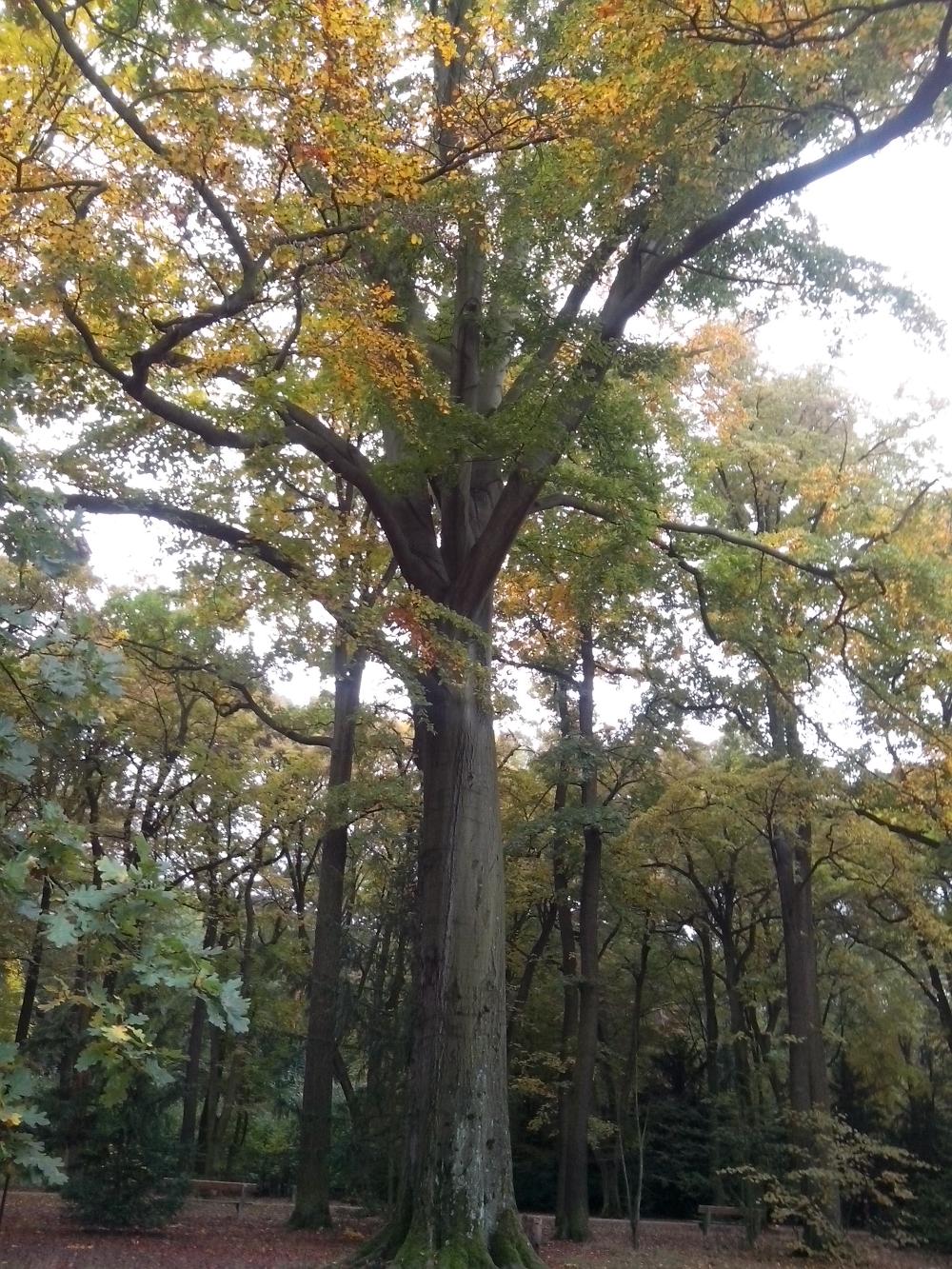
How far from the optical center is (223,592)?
12305mm

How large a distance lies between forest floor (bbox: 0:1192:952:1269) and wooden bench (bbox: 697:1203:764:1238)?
22 centimetres

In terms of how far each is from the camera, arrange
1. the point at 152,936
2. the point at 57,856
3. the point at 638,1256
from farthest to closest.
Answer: the point at 638,1256
the point at 57,856
the point at 152,936

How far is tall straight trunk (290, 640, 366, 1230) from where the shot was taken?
1304cm

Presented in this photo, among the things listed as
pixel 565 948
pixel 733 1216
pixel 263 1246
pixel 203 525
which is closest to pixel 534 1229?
pixel 263 1246

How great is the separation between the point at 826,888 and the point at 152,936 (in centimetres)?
1845

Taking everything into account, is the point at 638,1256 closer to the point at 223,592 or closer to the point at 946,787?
the point at 946,787

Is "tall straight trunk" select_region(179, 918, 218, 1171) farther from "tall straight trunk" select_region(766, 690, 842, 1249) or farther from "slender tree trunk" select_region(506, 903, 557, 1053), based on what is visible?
"tall straight trunk" select_region(766, 690, 842, 1249)

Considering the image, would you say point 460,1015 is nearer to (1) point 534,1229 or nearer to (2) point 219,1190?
(1) point 534,1229

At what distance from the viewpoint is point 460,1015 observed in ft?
25.7

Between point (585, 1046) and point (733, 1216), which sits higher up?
point (585, 1046)

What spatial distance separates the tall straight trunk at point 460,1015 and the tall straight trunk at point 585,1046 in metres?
5.93

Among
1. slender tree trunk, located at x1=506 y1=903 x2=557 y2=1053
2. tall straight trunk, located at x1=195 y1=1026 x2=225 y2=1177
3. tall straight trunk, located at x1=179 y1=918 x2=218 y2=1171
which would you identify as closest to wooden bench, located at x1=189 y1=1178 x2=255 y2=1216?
tall straight trunk, located at x1=179 y1=918 x2=218 y2=1171

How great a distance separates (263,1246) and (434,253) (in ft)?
33.3

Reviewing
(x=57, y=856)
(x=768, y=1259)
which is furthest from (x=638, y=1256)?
(x=57, y=856)
